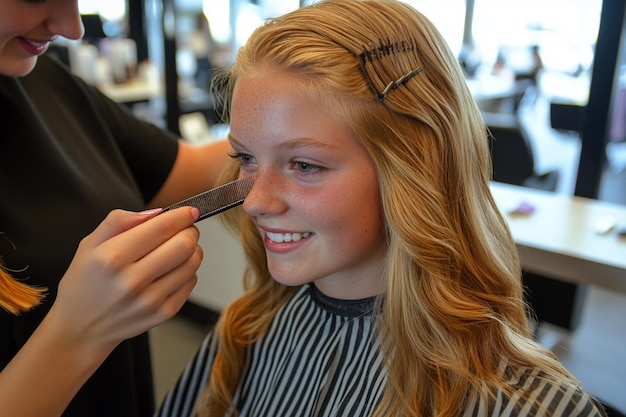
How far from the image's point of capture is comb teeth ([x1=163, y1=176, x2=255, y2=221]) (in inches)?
33.8

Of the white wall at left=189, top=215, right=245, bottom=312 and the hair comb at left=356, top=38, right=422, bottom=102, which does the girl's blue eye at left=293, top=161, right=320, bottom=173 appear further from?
the white wall at left=189, top=215, right=245, bottom=312

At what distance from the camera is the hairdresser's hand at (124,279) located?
73cm

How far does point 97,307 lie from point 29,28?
47 cm

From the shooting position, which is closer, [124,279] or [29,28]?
[124,279]

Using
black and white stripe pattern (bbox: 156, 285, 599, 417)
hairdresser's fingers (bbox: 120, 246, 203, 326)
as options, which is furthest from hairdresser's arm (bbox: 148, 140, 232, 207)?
hairdresser's fingers (bbox: 120, 246, 203, 326)

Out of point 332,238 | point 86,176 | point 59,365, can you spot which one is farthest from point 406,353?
point 86,176

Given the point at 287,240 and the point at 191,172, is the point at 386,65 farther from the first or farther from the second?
the point at 191,172

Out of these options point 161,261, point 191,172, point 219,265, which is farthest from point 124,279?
point 219,265

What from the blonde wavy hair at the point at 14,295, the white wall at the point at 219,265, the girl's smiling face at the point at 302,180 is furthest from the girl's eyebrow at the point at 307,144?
the white wall at the point at 219,265

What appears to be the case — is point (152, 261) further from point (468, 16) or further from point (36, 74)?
point (468, 16)

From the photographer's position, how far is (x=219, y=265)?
2764mm

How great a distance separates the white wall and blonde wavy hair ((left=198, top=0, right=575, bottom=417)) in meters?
1.79

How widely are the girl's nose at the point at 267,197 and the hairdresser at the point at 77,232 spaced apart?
98mm

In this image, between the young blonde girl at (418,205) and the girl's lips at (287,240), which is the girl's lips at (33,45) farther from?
the girl's lips at (287,240)
